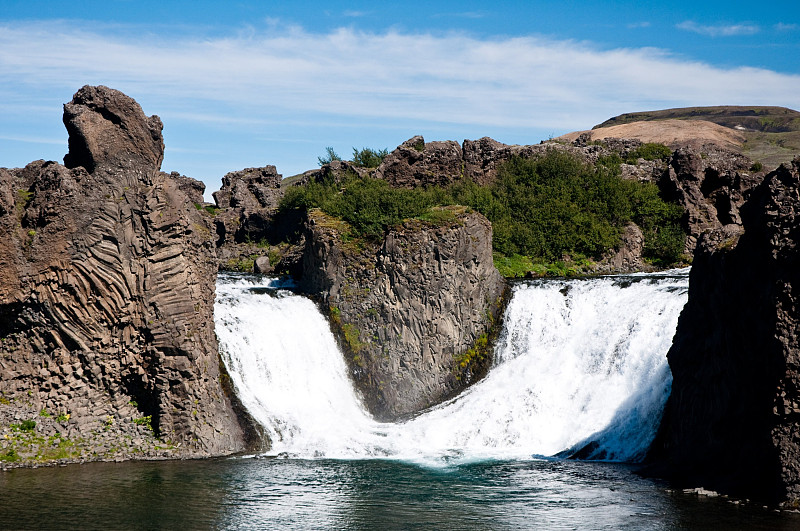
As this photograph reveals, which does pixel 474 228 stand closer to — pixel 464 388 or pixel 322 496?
pixel 464 388

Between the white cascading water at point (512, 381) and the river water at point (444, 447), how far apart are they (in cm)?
6

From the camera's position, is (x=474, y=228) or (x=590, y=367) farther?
(x=474, y=228)

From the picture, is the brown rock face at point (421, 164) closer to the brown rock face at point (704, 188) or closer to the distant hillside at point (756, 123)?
the brown rock face at point (704, 188)

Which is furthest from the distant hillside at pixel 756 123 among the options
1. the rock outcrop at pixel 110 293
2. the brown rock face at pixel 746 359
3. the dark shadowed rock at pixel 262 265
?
the rock outcrop at pixel 110 293

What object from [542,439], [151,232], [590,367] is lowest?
[542,439]

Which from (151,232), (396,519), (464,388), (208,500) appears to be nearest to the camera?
(396,519)

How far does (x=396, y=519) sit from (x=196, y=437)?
30.8ft

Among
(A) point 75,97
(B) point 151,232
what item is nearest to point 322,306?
(B) point 151,232

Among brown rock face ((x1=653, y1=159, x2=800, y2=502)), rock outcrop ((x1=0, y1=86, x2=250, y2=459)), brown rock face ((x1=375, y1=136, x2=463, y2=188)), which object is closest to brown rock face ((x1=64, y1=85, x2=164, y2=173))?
rock outcrop ((x1=0, y1=86, x2=250, y2=459))

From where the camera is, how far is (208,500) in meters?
19.2

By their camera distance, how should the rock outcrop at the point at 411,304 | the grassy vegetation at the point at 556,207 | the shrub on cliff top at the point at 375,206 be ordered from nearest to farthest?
the rock outcrop at the point at 411,304, the shrub on cliff top at the point at 375,206, the grassy vegetation at the point at 556,207

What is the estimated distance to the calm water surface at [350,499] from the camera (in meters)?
17.2

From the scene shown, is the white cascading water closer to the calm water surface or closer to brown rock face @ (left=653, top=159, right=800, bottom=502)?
the calm water surface

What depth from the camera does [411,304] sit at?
32.2m
